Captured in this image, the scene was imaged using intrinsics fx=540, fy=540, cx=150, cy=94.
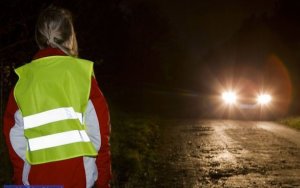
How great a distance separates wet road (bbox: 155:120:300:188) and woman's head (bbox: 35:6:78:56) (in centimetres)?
597

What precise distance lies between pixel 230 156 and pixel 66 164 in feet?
29.9

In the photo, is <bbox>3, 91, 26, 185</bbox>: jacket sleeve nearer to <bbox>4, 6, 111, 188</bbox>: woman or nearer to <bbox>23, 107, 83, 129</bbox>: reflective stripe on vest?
<bbox>4, 6, 111, 188</bbox>: woman

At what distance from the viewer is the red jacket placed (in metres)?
3.20

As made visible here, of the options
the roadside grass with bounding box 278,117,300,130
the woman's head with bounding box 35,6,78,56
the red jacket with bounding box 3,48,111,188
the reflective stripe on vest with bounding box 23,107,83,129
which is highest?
the woman's head with bounding box 35,6,78,56

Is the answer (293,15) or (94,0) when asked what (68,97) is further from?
(293,15)

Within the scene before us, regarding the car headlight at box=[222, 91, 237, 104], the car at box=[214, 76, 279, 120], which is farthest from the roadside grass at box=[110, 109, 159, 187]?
the car headlight at box=[222, 91, 237, 104]

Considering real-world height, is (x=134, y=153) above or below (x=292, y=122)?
above

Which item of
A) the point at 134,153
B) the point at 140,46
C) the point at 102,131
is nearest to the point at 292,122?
the point at 134,153

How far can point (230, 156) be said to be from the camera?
472 inches

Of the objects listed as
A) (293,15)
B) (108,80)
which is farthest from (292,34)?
(108,80)

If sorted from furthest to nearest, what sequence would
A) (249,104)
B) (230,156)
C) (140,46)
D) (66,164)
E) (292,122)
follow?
(140,46), (249,104), (292,122), (230,156), (66,164)

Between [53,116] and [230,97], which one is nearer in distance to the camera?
[53,116]

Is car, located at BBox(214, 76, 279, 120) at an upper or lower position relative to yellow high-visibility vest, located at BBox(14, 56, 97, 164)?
lower

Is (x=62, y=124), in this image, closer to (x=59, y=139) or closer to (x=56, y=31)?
(x=59, y=139)
